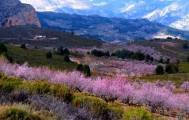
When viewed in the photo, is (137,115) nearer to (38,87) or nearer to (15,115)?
(38,87)

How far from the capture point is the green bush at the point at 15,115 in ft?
47.5

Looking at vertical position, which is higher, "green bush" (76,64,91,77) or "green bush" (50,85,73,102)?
"green bush" (50,85,73,102)

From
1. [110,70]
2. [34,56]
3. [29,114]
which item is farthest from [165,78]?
[29,114]

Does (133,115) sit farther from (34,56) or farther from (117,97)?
(34,56)

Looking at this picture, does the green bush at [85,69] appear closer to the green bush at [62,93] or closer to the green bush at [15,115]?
the green bush at [62,93]

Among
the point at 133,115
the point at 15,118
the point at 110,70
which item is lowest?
the point at 110,70

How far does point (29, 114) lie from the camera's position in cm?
1495

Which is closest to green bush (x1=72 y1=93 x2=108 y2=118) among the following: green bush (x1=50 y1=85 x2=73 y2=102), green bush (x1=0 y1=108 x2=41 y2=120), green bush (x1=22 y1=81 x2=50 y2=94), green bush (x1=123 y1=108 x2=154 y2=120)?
green bush (x1=50 y1=85 x2=73 y2=102)

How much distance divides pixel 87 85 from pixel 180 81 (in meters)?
59.8

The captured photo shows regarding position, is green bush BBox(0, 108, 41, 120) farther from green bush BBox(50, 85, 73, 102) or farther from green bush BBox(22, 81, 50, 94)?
green bush BBox(50, 85, 73, 102)

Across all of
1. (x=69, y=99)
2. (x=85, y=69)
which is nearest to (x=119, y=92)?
(x=85, y=69)

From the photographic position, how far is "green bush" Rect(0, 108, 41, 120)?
14469mm

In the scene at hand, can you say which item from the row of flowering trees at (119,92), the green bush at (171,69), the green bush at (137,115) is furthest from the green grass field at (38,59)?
the green bush at (137,115)

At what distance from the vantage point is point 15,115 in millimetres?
14555
